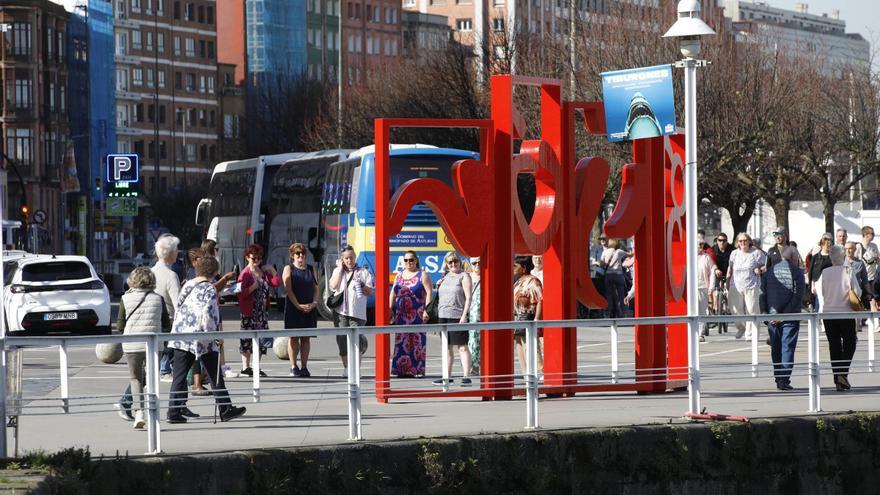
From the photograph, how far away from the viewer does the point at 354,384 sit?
1409 cm

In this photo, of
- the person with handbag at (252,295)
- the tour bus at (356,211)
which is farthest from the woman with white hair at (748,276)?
the person with handbag at (252,295)

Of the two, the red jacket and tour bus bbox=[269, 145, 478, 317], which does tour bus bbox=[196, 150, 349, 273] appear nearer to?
tour bus bbox=[269, 145, 478, 317]

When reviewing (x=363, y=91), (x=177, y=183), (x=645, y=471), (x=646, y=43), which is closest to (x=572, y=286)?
(x=645, y=471)

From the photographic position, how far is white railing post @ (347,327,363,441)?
14.1m

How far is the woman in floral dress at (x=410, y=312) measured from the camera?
2253cm

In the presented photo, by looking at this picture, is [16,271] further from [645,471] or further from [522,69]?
[522,69]

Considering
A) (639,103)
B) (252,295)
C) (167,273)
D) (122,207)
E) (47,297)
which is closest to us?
(167,273)

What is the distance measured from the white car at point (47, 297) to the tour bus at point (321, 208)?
4619 millimetres

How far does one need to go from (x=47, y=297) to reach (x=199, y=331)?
69.5 feet

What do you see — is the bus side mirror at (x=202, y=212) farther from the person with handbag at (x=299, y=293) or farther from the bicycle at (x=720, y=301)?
the person with handbag at (x=299, y=293)

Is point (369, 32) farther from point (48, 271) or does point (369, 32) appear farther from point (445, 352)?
point (445, 352)

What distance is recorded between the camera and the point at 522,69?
62500 millimetres

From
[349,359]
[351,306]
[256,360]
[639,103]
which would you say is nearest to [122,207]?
[351,306]

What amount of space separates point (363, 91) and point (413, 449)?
6982cm
